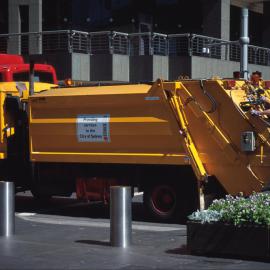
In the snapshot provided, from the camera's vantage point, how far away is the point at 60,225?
1361 cm

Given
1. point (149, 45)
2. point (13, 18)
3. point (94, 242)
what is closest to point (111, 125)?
point (94, 242)

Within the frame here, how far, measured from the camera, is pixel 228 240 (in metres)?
9.76

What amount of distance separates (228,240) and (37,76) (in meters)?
11.4

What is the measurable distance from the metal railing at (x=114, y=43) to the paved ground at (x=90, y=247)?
48.4ft

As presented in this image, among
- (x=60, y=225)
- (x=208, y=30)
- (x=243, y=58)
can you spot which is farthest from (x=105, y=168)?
(x=208, y=30)

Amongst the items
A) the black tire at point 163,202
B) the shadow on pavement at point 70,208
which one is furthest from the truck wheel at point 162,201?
the shadow on pavement at point 70,208

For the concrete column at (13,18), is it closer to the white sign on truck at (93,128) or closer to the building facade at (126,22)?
the building facade at (126,22)

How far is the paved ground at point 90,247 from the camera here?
31.3 feet

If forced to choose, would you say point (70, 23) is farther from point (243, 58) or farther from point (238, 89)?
point (238, 89)

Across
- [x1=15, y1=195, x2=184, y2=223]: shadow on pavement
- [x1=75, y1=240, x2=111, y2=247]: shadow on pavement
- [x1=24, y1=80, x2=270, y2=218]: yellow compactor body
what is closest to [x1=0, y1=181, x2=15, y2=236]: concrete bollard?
[x1=75, y1=240, x2=111, y2=247]: shadow on pavement

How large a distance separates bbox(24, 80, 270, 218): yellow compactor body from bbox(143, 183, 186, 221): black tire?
0.02 meters

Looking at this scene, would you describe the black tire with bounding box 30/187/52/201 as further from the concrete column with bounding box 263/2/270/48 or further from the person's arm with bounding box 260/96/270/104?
the concrete column with bounding box 263/2/270/48

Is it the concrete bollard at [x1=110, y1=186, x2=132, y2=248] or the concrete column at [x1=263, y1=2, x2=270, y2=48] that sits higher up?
the concrete column at [x1=263, y1=2, x2=270, y2=48]

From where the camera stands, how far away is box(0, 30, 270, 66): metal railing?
29250 millimetres
